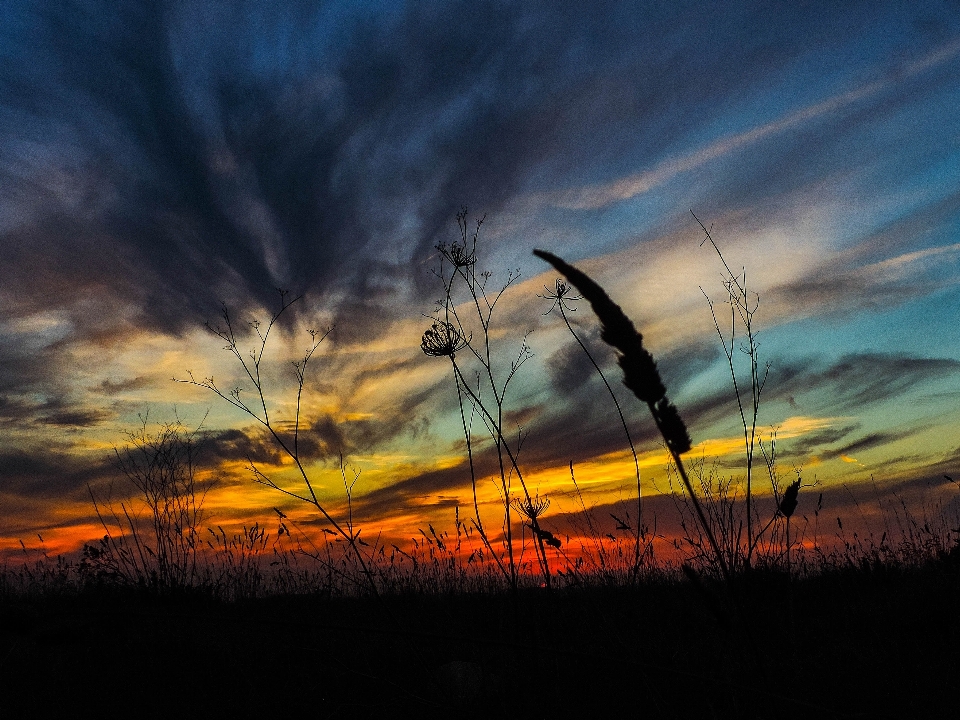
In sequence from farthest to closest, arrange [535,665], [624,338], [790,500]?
[535,665] < [790,500] < [624,338]

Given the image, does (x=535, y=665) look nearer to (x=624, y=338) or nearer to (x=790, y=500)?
(x=790, y=500)

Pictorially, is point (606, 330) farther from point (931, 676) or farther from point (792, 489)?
point (931, 676)

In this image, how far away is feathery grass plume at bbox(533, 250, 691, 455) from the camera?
101 centimetres

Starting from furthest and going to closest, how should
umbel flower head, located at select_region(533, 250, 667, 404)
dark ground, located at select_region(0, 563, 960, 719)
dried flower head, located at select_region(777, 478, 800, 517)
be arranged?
dark ground, located at select_region(0, 563, 960, 719) < dried flower head, located at select_region(777, 478, 800, 517) < umbel flower head, located at select_region(533, 250, 667, 404)

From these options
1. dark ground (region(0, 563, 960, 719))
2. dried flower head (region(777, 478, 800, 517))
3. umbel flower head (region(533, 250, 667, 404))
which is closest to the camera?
umbel flower head (region(533, 250, 667, 404))

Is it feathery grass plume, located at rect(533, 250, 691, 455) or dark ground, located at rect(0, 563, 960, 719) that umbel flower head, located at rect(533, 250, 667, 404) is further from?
dark ground, located at rect(0, 563, 960, 719)

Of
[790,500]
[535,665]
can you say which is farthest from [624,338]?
[535,665]

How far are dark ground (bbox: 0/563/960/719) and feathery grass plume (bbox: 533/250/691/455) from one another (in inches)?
25.9

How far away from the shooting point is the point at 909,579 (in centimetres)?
694

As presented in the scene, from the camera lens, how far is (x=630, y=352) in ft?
3.40

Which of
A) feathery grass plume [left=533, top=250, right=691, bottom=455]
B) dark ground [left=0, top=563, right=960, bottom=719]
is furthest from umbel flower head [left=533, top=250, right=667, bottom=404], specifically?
dark ground [left=0, top=563, right=960, bottom=719]

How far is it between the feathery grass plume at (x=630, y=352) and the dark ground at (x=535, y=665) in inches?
25.9

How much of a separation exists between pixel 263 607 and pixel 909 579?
723 cm

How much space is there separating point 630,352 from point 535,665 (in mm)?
2694
